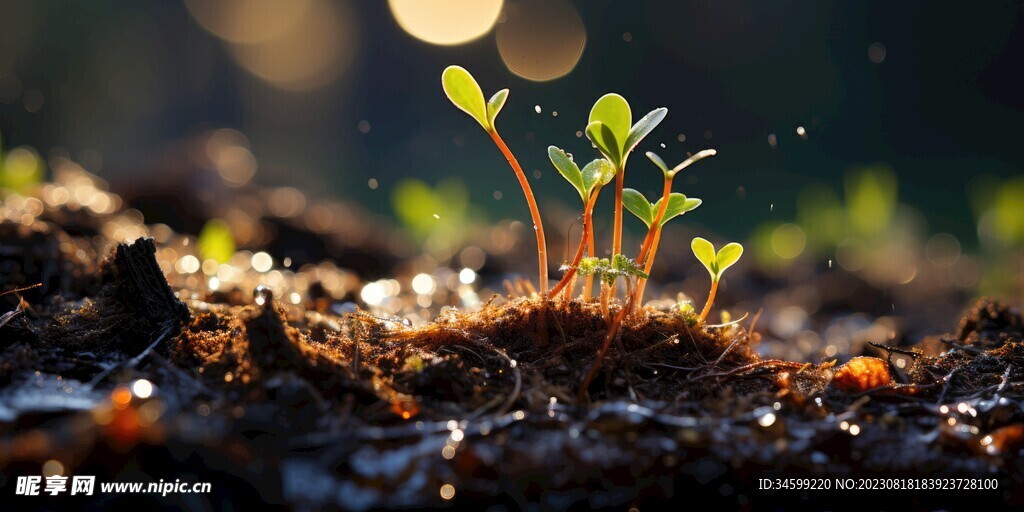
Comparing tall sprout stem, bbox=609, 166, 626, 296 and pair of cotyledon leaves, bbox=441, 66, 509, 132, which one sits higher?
pair of cotyledon leaves, bbox=441, 66, 509, 132

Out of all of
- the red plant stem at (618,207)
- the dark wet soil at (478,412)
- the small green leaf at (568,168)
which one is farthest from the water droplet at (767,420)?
the small green leaf at (568,168)

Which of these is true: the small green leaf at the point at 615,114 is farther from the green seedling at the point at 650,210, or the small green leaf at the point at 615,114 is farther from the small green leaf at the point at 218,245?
the small green leaf at the point at 218,245

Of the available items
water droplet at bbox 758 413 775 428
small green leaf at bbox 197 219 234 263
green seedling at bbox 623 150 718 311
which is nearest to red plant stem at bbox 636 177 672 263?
green seedling at bbox 623 150 718 311

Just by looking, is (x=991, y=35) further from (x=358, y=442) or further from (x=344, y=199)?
(x=358, y=442)

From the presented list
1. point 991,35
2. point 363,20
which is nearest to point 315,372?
point 991,35

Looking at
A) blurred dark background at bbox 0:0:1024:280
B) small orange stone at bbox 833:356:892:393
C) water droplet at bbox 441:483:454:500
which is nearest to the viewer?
water droplet at bbox 441:483:454:500

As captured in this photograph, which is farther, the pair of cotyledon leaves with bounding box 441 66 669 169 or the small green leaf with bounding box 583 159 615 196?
the small green leaf with bounding box 583 159 615 196

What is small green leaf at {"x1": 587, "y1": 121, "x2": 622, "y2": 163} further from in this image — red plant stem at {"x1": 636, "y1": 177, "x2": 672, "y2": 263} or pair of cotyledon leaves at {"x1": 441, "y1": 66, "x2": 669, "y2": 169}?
red plant stem at {"x1": 636, "y1": 177, "x2": 672, "y2": 263}
